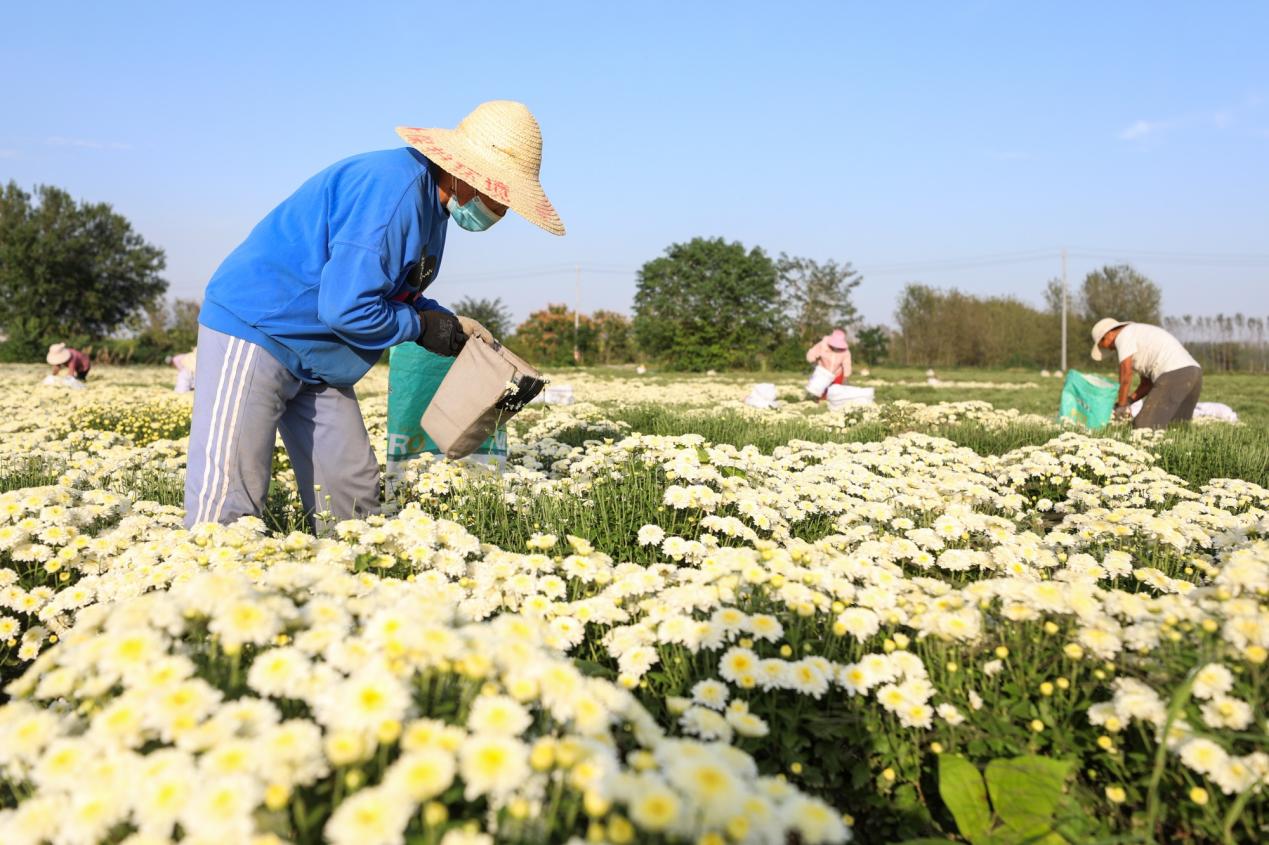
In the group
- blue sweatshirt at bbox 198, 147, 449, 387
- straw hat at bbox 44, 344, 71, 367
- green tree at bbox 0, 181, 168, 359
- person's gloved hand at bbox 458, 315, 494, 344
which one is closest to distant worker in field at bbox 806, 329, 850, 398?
person's gloved hand at bbox 458, 315, 494, 344

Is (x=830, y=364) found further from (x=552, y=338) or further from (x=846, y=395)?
(x=552, y=338)

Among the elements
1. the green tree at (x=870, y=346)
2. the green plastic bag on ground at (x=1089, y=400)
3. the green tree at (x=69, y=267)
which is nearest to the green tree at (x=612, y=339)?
the green tree at (x=870, y=346)

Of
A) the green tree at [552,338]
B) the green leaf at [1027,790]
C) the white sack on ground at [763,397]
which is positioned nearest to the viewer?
the green leaf at [1027,790]

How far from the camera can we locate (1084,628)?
2.30 m

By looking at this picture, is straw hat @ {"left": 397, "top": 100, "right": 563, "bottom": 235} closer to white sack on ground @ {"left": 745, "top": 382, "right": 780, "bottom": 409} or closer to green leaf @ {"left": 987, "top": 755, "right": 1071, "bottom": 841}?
green leaf @ {"left": 987, "top": 755, "right": 1071, "bottom": 841}

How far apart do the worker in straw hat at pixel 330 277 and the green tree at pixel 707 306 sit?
134ft

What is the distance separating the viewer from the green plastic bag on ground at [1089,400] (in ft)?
33.6

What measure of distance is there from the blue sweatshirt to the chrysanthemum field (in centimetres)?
96

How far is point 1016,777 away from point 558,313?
1826 inches

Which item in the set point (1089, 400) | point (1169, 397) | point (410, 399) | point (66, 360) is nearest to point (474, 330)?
point (410, 399)

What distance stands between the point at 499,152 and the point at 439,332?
38.8 inches

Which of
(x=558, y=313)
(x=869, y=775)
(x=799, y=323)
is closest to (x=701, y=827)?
(x=869, y=775)

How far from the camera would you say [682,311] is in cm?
4778

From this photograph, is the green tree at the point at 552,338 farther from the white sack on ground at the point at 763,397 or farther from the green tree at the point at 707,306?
the white sack on ground at the point at 763,397
